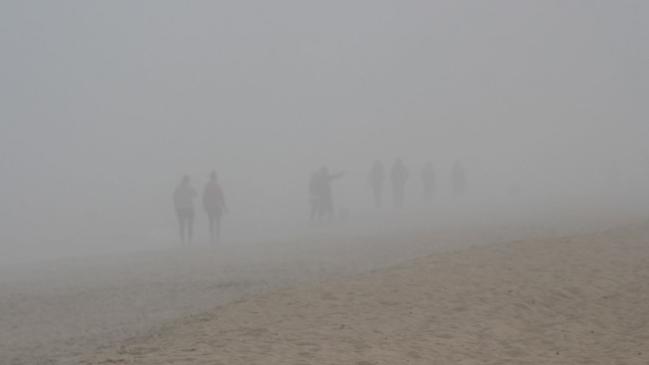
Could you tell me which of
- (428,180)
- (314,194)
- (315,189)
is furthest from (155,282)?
(428,180)

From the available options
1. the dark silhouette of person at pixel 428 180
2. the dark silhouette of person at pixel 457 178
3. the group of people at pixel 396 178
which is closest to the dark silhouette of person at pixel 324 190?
the group of people at pixel 396 178

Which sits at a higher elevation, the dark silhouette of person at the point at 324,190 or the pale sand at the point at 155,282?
the dark silhouette of person at the point at 324,190

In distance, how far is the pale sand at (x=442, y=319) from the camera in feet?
22.8

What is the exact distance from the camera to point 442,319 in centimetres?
853

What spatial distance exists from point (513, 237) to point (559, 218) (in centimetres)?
552

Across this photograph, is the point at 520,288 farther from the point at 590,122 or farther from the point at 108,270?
the point at 590,122

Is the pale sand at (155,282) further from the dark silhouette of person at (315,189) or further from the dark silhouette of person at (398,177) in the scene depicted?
the dark silhouette of person at (398,177)

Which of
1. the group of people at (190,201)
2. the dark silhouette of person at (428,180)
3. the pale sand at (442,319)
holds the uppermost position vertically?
the dark silhouette of person at (428,180)

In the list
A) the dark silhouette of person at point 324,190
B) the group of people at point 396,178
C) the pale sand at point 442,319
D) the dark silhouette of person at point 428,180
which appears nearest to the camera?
the pale sand at point 442,319

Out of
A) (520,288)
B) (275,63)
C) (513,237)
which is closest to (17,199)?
(513,237)

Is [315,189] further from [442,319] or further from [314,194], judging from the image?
[442,319]

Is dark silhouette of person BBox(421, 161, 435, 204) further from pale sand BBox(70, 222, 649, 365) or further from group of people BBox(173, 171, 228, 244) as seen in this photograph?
pale sand BBox(70, 222, 649, 365)

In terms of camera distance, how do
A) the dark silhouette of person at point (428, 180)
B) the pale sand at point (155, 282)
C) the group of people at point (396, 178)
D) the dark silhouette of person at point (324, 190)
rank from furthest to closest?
the dark silhouette of person at point (428, 180) → the group of people at point (396, 178) → the dark silhouette of person at point (324, 190) → the pale sand at point (155, 282)

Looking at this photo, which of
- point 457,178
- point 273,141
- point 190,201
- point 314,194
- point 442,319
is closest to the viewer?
point 442,319
